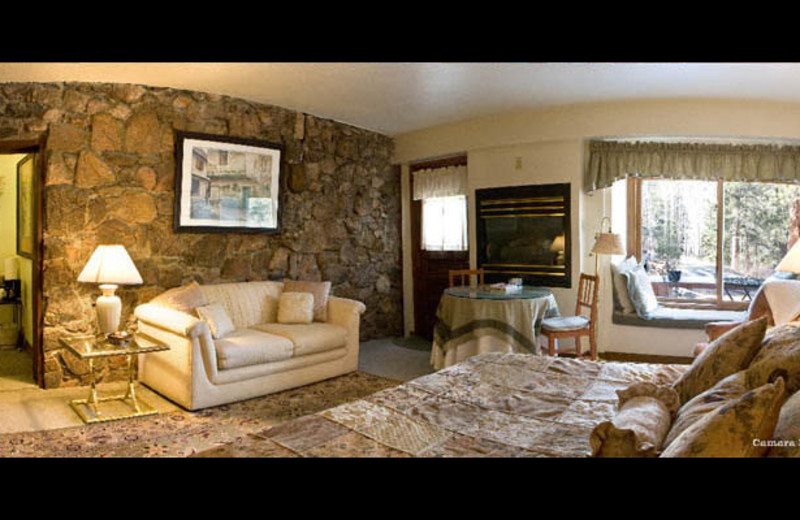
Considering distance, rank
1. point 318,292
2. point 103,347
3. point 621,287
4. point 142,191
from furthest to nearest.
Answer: point 621,287 → point 318,292 → point 142,191 → point 103,347

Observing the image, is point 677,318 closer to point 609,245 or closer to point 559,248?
point 609,245

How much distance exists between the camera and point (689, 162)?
500cm

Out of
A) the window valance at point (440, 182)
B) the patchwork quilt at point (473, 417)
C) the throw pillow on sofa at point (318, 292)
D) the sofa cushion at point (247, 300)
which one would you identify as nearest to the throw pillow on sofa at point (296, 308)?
the throw pillow on sofa at point (318, 292)

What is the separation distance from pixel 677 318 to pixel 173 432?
4.52 metres

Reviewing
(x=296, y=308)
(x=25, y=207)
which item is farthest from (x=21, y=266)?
(x=296, y=308)

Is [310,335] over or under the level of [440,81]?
under

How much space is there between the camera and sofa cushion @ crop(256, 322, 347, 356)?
4.04 meters

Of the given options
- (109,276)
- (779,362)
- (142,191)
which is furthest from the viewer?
(142,191)

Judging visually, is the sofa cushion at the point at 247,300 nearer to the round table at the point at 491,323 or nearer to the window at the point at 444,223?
the round table at the point at 491,323

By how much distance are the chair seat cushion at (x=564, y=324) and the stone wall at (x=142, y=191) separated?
244 cm

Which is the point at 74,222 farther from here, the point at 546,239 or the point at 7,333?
the point at 546,239

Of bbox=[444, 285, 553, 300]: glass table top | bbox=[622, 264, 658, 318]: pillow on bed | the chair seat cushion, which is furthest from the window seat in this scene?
bbox=[444, 285, 553, 300]: glass table top

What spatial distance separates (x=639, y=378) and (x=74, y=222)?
4.18 meters

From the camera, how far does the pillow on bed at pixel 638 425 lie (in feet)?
4.13
